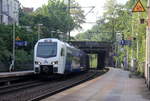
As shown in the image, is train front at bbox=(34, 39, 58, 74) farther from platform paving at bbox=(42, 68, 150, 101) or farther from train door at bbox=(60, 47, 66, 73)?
platform paving at bbox=(42, 68, 150, 101)

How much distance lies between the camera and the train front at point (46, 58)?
31733 millimetres

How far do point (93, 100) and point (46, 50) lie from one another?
1543 centimetres

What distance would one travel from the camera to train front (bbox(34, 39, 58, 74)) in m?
31.7

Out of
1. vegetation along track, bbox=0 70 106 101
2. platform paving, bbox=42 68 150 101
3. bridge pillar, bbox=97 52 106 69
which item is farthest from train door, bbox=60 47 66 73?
bridge pillar, bbox=97 52 106 69

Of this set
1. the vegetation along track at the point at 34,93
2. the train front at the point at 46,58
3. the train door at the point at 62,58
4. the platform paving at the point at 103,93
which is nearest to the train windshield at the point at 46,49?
the train front at the point at 46,58

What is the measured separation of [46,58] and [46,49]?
1.01 meters

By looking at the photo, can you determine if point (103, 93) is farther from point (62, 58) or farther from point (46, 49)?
point (46, 49)

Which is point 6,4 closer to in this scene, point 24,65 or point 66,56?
point 24,65

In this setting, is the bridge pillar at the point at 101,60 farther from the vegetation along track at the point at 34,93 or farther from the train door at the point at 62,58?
the vegetation along track at the point at 34,93

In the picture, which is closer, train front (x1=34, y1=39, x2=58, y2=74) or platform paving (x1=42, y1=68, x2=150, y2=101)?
platform paving (x1=42, y1=68, x2=150, y2=101)

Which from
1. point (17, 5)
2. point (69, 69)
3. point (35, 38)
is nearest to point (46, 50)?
point (69, 69)

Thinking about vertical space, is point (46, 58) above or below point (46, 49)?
below

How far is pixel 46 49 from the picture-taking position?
1286 inches

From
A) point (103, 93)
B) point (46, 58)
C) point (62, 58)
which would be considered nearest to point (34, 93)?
point (103, 93)
